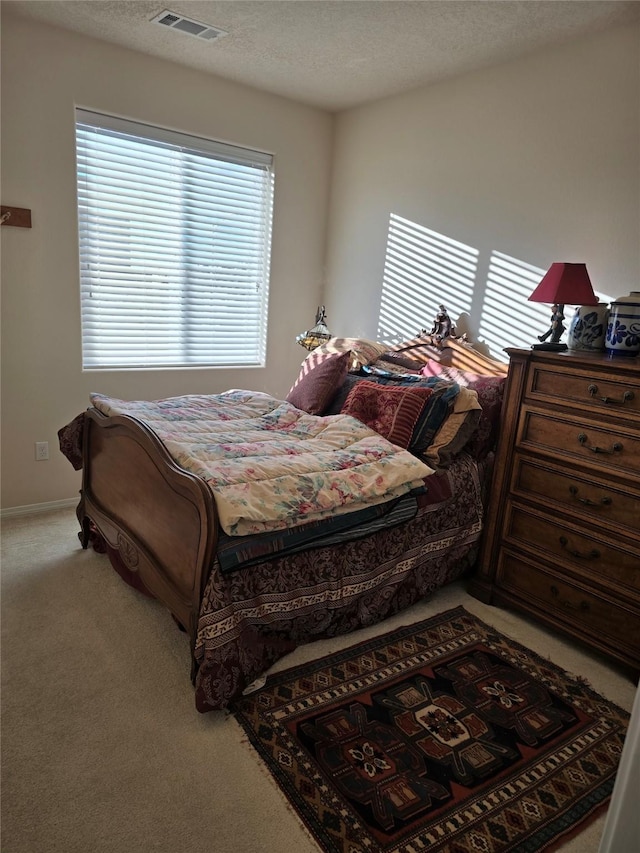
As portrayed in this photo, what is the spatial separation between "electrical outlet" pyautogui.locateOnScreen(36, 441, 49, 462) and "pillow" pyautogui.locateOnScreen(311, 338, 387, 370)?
5.60ft

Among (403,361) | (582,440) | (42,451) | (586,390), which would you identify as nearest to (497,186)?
(403,361)

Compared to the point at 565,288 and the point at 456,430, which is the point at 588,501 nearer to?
the point at 456,430

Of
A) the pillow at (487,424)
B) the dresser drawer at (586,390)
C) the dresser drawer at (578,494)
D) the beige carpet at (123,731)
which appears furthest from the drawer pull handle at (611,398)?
the beige carpet at (123,731)

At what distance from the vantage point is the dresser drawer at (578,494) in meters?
2.19

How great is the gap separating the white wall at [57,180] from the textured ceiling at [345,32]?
0.14m

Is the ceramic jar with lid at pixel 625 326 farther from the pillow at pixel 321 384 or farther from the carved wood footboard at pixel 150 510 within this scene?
the carved wood footboard at pixel 150 510

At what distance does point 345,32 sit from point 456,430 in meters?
2.03

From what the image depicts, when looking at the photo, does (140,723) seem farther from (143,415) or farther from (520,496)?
(520,496)

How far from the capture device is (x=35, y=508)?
349 cm

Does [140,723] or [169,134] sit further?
[169,134]

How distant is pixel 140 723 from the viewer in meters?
1.89

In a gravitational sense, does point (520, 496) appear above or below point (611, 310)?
below

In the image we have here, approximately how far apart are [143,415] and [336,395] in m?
1.04

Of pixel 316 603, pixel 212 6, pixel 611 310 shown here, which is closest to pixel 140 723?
pixel 316 603
